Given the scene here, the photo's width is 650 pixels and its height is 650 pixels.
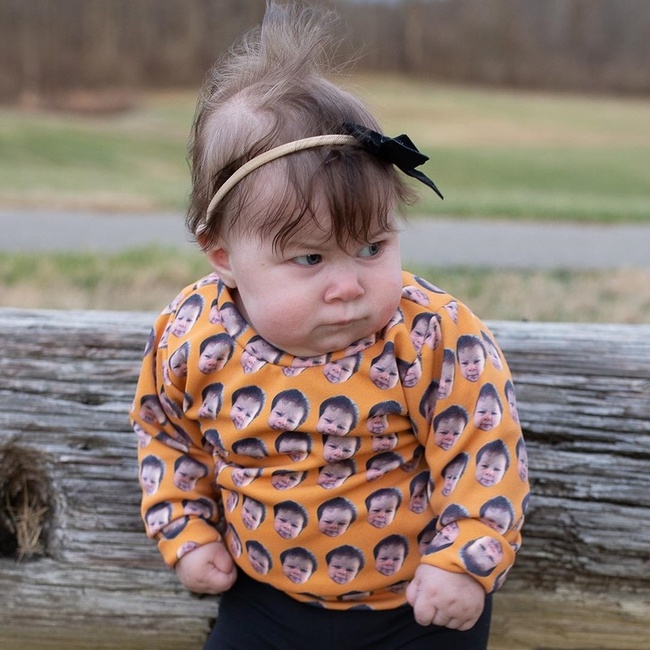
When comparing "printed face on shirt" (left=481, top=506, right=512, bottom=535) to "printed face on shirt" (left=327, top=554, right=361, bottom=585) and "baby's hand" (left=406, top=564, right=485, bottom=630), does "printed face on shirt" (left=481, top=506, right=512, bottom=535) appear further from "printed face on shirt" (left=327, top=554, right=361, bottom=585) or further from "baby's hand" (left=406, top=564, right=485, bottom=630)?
"printed face on shirt" (left=327, top=554, right=361, bottom=585)

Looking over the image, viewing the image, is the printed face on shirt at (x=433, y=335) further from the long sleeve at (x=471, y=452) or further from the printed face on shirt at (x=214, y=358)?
the printed face on shirt at (x=214, y=358)

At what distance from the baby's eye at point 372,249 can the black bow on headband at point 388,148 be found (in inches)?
4.9

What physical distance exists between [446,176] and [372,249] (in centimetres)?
1393

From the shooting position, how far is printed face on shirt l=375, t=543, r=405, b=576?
1.56 m

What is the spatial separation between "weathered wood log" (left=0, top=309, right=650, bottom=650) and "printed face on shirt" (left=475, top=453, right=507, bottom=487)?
0.86ft

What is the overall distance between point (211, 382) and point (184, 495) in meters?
0.25

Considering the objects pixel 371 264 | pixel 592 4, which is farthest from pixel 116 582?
pixel 592 4

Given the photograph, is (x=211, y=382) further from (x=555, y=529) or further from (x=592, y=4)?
(x=592, y=4)

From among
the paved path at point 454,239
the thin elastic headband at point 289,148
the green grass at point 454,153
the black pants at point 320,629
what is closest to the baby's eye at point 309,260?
the thin elastic headband at point 289,148

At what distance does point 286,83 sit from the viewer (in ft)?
4.76

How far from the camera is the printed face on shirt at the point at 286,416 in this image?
1500mm

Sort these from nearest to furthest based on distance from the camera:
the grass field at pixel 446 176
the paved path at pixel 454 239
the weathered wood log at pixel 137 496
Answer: the weathered wood log at pixel 137 496
the grass field at pixel 446 176
the paved path at pixel 454 239

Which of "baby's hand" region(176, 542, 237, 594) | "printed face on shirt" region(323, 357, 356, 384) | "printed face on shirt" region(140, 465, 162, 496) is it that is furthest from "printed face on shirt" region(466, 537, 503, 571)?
"printed face on shirt" region(140, 465, 162, 496)

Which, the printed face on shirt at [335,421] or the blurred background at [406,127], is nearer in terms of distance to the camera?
the printed face on shirt at [335,421]
